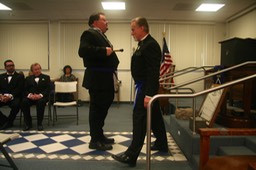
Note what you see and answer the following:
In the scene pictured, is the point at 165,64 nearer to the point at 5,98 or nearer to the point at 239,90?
the point at 239,90

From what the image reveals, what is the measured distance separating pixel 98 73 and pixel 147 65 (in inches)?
29.0

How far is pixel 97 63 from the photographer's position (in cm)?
277

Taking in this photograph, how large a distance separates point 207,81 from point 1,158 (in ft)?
16.2

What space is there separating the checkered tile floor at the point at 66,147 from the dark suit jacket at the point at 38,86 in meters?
0.79

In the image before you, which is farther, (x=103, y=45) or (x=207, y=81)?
(x=207, y=81)

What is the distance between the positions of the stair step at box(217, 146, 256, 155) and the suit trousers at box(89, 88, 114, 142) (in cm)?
133

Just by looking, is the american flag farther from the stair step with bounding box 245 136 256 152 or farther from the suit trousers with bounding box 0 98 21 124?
the stair step with bounding box 245 136 256 152

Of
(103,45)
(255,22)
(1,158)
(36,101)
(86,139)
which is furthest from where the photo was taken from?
(255,22)

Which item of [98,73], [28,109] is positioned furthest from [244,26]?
[28,109]

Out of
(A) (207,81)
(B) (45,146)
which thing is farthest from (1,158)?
(A) (207,81)

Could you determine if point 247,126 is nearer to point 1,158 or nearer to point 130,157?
point 130,157

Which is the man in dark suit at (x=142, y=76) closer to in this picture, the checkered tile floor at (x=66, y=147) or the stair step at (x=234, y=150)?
the checkered tile floor at (x=66, y=147)

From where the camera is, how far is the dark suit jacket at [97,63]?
2.71 metres

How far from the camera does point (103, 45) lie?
9.23 feet
